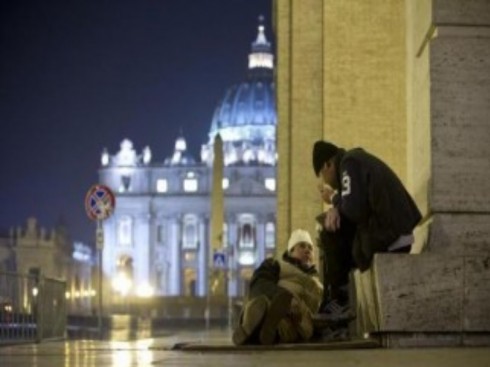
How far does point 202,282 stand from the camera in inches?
5271

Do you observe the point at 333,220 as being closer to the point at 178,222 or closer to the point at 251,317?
the point at 251,317

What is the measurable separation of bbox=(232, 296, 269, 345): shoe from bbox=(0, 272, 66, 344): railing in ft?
19.1

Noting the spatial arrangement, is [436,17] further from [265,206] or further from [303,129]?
[265,206]

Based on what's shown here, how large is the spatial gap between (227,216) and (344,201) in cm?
12360

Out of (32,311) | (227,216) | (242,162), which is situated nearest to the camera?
(32,311)

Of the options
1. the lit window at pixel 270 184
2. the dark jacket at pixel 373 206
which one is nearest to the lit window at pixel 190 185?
the lit window at pixel 270 184


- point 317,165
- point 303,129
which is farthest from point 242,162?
point 317,165

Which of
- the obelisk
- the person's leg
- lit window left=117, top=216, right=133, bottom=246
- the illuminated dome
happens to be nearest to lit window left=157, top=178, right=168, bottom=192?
A: lit window left=117, top=216, right=133, bottom=246

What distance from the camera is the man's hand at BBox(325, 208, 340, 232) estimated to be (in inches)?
298

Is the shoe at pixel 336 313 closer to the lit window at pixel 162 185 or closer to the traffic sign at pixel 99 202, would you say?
the traffic sign at pixel 99 202

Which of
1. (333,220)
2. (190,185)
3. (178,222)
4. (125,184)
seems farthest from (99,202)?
(125,184)

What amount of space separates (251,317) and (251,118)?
144299mm

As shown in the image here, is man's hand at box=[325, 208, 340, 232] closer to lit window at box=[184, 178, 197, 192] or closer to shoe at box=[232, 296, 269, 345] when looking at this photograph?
shoe at box=[232, 296, 269, 345]

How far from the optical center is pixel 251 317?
786 centimetres
